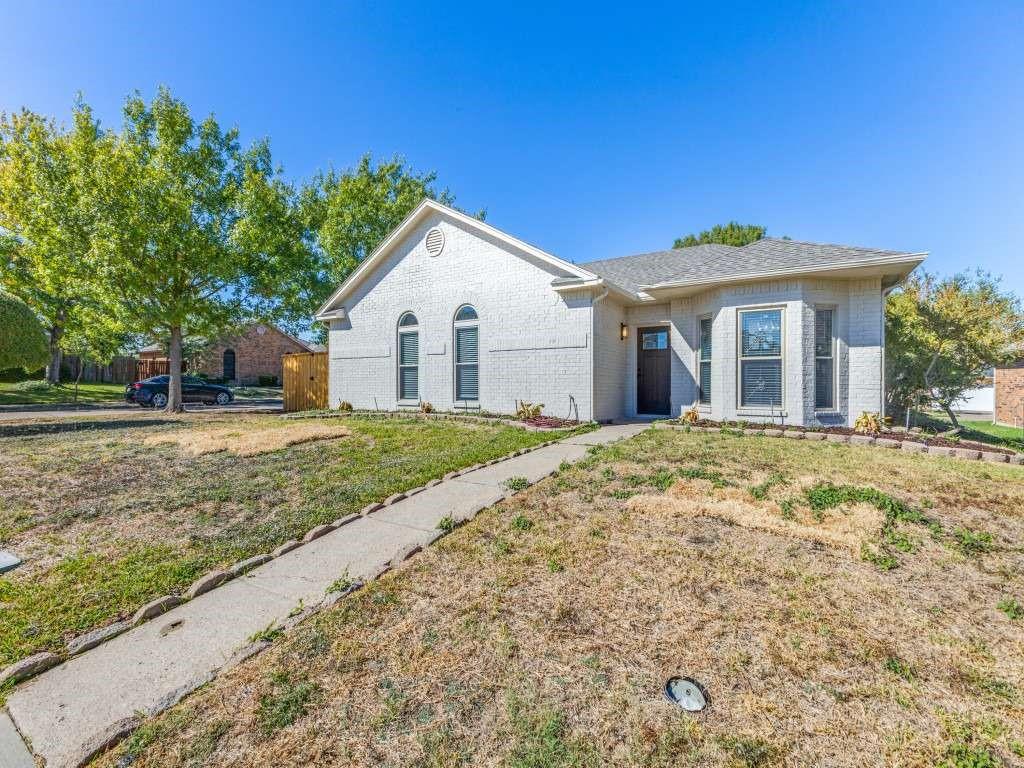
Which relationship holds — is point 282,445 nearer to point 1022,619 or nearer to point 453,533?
point 453,533

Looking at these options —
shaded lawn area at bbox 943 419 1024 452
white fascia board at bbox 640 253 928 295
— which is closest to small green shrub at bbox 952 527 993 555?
shaded lawn area at bbox 943 419 1024 452

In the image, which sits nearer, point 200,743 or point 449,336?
point 200,743

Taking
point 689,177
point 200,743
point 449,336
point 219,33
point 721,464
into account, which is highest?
point 219,33

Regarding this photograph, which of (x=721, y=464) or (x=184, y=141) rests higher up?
(x=184, y=141)

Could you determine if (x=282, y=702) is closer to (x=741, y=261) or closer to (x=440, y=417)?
(x=440, y=417)

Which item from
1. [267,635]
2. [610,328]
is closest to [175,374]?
[610,328]

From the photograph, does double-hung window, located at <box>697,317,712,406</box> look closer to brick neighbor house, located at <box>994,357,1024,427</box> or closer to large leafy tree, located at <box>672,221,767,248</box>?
brick neighbor house, located at <box>994,357,1024,427</box>

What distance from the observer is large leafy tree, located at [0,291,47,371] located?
13.5 meters

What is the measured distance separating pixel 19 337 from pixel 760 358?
2189cm

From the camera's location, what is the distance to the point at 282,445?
25.7 feet

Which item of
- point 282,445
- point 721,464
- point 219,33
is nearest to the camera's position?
point 721,464

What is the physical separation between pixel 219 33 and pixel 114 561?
12475 mm

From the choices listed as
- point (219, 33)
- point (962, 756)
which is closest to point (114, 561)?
point (962, 756)

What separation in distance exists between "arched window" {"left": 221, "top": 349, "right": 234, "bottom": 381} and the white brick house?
25.3 metres
